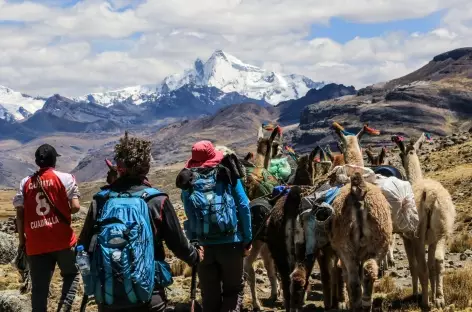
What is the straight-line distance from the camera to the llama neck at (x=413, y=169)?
33.4ft

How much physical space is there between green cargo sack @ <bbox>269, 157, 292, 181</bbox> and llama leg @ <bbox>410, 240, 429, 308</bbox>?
3.35m

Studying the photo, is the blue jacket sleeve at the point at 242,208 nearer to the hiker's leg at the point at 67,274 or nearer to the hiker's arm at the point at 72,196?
the hiker's arm at the point at 72,196

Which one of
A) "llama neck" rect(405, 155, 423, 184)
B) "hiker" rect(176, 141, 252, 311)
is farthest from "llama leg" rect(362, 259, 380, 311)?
"llama neck" rect(405, 155, 423, 184)

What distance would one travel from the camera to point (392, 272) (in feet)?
38.4

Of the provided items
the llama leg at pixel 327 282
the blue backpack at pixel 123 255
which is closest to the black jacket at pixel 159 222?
the blue backpack at pixel 123 255

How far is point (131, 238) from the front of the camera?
502 cm

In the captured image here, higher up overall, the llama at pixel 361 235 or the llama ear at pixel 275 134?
the llama ear at pixel 275 134

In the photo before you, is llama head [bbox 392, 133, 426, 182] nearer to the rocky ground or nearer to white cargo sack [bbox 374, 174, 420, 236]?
the rocky ground

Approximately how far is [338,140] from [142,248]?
5229 millimetres

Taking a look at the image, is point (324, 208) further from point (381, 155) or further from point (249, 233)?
point (381, 155)

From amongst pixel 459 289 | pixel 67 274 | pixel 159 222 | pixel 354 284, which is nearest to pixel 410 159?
pixel 459 289

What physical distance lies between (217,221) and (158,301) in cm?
158

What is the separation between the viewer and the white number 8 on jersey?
7234 mm

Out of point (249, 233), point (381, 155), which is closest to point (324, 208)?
point (249, 233)
